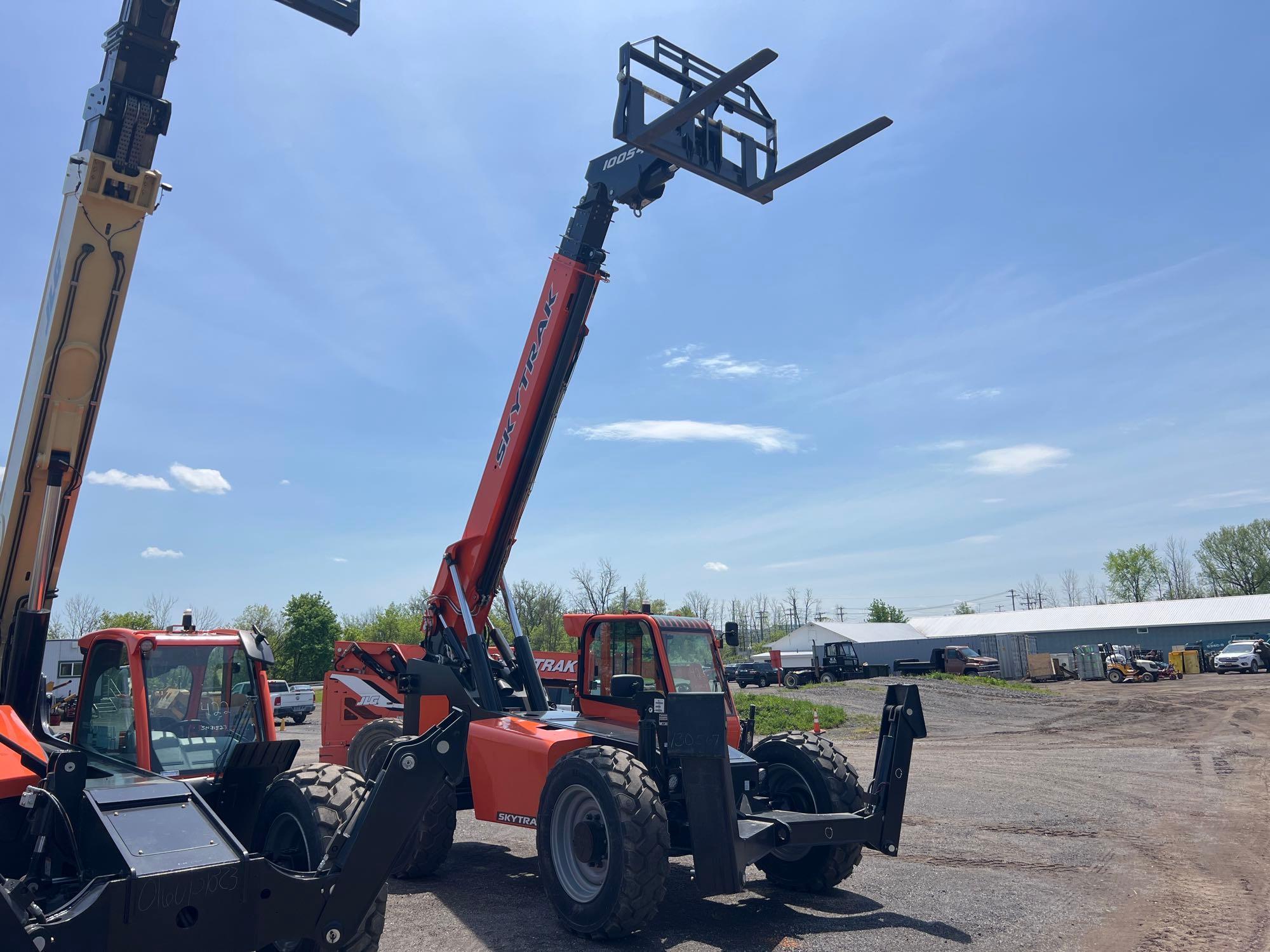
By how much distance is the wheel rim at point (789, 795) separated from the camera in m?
8.20

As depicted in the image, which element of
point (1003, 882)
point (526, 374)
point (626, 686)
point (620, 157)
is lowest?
point (1003, 882)

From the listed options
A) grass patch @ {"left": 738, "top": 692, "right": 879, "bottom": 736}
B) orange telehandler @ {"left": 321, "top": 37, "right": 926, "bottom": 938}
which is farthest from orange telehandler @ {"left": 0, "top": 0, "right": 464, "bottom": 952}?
grass patch @ {"left": 738, "top": 692, "right": 879, "bottom": 736}


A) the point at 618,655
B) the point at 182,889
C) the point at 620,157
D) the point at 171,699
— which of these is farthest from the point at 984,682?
the point at 182,889

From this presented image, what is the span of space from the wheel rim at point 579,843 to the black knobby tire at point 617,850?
0.01 m

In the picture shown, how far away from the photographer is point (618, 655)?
889 centimetres

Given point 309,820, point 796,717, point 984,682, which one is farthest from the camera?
point 984,682

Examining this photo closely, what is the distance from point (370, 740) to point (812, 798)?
530 cm

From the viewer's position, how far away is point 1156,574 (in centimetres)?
10156

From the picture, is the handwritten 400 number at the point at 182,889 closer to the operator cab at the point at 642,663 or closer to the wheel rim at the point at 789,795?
the operator cab at the point at 642,663

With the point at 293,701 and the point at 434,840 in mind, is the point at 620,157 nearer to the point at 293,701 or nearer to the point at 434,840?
the point at 434,840

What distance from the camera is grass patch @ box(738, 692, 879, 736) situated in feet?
82.2

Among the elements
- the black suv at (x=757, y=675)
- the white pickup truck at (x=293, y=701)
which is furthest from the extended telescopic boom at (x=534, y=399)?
the black suv at (x=757, y=675)

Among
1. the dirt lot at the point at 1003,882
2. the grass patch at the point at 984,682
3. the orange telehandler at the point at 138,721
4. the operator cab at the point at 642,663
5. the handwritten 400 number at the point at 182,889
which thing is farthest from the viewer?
the grass patch at the point at 984,682

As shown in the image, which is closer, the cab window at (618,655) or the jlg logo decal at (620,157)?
the cab window at (618,655)
